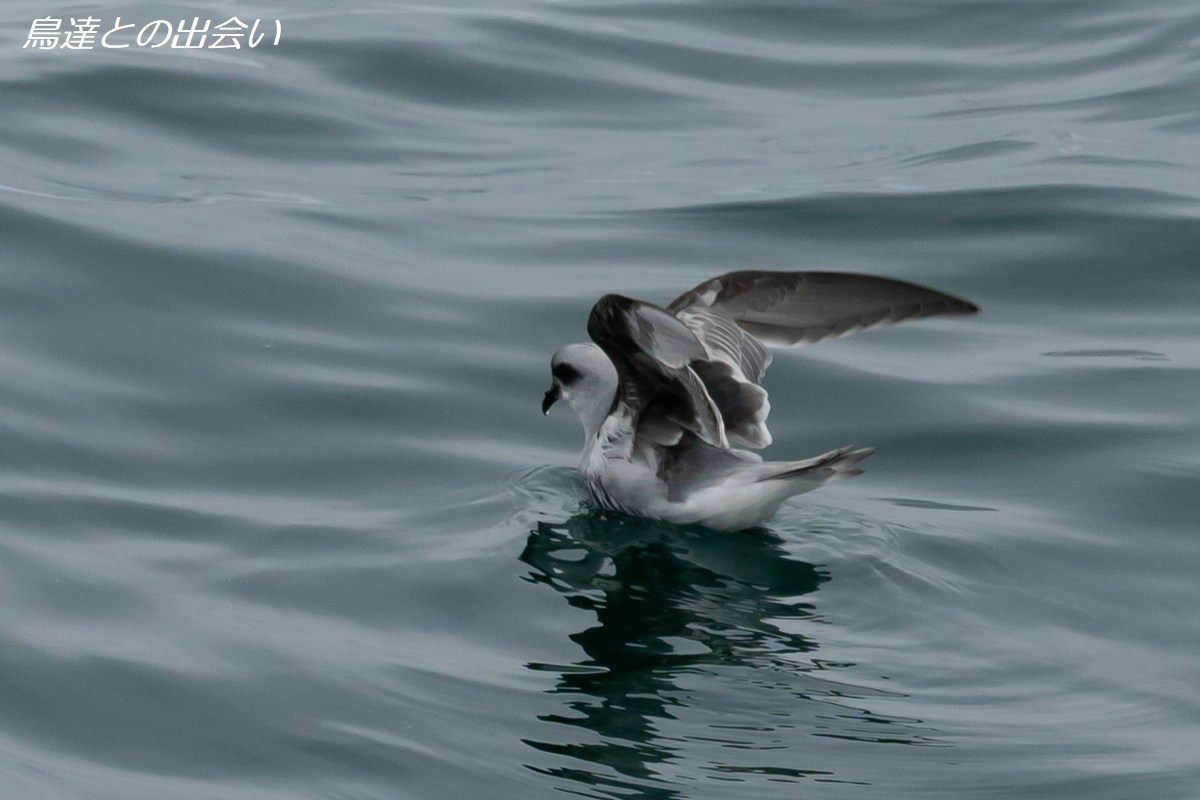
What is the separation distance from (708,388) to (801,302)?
2.65ft

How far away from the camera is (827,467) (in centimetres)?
650

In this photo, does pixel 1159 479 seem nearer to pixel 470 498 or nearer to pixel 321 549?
pixel 470 498

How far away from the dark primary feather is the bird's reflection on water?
1.05 metres

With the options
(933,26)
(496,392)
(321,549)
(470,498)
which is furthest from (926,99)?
(321,549)

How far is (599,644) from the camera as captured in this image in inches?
236

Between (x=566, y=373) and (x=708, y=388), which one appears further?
(x=566, y=373)

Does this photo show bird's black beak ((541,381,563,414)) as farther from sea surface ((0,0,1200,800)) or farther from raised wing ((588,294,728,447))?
raised wing ((588,294,728,447))

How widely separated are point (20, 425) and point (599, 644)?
3.21 m

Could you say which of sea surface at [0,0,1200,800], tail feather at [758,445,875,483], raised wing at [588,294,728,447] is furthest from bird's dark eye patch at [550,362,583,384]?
tail feather at [758,445,875,483]

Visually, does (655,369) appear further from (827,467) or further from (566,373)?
(566,373)

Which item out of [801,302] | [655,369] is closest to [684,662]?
[655,369]

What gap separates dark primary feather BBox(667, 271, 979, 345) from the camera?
7.50 m

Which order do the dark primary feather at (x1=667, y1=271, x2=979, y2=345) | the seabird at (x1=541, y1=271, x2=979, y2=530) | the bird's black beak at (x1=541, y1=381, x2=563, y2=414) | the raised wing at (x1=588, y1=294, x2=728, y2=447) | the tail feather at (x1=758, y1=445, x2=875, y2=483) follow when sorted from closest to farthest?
the raised wing at (x1=588, y1=294, x2=728, y2=447), the tail feather at (x1=758, y1=445, x2=875, y2=483), the seabird at (x1=541, y1=271, x2=979, y2=530), the dark primary feather at (x1=667, y1=271, x2=979, y2=345), the bird's black beak at (x1=541, y1=381, x2=563, y2=414)

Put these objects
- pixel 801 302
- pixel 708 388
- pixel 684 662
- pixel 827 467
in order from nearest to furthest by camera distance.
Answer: pixel 684 662 < pixel 827 467 < pixel 708 388 < pixel 801 302
